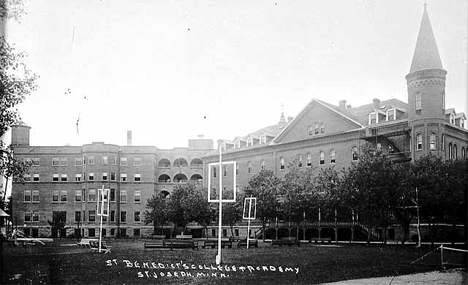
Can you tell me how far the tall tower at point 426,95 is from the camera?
14.0 metres

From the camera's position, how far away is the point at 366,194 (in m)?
26.2

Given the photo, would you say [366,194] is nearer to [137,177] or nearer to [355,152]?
[355,152]

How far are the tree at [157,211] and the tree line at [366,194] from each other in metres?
14.1

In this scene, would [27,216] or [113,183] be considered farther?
[113,183]

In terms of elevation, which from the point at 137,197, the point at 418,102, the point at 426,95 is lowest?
the point at 137,197

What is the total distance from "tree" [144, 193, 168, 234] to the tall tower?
22.8 m

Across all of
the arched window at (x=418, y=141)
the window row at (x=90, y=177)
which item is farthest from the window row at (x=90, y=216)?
the arched window at (x=418, y=141)

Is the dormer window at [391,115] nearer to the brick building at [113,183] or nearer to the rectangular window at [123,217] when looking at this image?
the brick building at [113,183]

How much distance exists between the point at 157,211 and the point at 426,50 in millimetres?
33503

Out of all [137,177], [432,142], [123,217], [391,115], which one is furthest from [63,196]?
[432,142]

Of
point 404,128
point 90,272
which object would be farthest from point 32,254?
point 404,128

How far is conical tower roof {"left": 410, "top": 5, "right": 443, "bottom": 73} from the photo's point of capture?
1305 cm

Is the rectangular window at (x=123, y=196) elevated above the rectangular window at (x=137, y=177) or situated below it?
below

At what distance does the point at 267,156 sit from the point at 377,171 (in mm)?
5728
